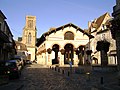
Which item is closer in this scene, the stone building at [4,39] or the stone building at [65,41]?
the stone building at [4,39]

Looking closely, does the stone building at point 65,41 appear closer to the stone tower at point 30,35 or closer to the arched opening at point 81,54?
the arched opening at point 81,54

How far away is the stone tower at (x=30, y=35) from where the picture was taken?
9988cm

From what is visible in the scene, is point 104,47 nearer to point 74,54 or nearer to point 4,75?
point 4,75

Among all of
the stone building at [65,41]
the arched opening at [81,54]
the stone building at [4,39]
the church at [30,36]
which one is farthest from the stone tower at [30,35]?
the stone building at [4,39]

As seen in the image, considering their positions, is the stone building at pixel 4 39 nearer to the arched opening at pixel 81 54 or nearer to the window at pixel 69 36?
the window at pixel 69 36

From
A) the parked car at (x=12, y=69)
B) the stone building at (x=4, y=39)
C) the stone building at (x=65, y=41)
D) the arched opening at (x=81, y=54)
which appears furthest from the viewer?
the arched opening at (x=81, y=54)

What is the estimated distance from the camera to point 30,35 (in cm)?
10119

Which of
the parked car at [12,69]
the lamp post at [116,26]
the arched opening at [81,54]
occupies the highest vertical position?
the lamp post at [116,26]

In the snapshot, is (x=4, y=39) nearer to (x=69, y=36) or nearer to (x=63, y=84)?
(x=63, y=84)

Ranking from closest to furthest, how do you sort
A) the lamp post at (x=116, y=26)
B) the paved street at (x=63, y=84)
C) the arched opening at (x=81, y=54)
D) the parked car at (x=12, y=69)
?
the paved street at (x=63, y=84) → the lamp post at (x=116, y=26) → the parked car at (x=12, y=69) → the arched opening at (x=81, y=54)

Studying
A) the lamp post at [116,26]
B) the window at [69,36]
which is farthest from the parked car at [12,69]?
the window at [69,36]

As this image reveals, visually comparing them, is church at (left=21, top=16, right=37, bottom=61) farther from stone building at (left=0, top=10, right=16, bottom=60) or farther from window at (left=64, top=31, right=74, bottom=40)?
stone building at (left=0, top=10, right=16, bottom=60)

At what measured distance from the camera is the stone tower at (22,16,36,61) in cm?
9988

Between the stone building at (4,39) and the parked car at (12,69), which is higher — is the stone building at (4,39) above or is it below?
above
